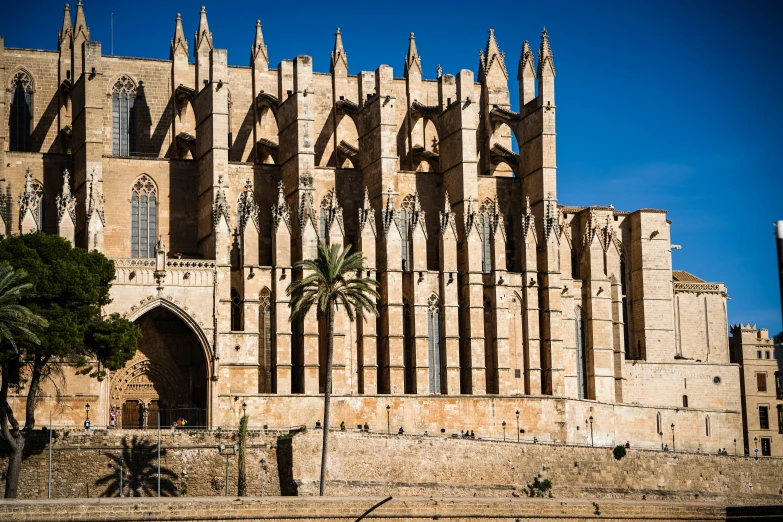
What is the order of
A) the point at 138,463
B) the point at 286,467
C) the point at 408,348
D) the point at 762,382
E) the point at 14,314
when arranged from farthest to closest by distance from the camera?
the point at 762,382 → the point at 408,348 → the point at 286,467 → the point at 138,463 → the point at 14,314

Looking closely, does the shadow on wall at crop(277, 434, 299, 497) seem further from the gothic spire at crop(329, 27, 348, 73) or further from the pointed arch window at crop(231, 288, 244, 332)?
the gothic spire at crop(329, 27, 348, 73)

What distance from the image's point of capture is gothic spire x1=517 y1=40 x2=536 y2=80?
7800cm

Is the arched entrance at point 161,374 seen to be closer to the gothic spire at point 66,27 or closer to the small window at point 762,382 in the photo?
the gothic spire at point 66,27

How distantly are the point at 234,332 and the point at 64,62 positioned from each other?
1769cm

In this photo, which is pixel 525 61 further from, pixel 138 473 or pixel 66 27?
pixel 138 473

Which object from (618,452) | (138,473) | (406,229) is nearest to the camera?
(138,473)

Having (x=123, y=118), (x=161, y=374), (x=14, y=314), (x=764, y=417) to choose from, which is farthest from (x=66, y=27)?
(x=764, y=417)

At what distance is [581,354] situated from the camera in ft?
251

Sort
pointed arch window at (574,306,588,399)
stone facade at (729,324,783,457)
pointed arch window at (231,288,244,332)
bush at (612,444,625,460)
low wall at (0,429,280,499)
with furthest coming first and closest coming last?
stone facade at (729,324,783,457), pointed arch window at (574,306,588,399), pointed arch window at (231,288,244,332), bush at (612,444,625,460), low wall at (0,429,280,499)

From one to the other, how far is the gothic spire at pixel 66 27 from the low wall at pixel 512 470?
2670cm

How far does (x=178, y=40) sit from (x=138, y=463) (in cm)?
2668

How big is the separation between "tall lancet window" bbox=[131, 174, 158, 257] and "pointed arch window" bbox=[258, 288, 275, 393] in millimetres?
5984

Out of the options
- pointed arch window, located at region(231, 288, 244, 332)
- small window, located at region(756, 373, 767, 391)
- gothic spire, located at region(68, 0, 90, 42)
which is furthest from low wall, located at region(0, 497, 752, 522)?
gothic spire, located at region(68, 0, 90, 42)

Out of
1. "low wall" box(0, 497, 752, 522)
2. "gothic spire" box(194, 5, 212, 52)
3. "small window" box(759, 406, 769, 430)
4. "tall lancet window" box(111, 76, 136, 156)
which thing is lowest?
"low wall" box(0, 497, 752, 522)
